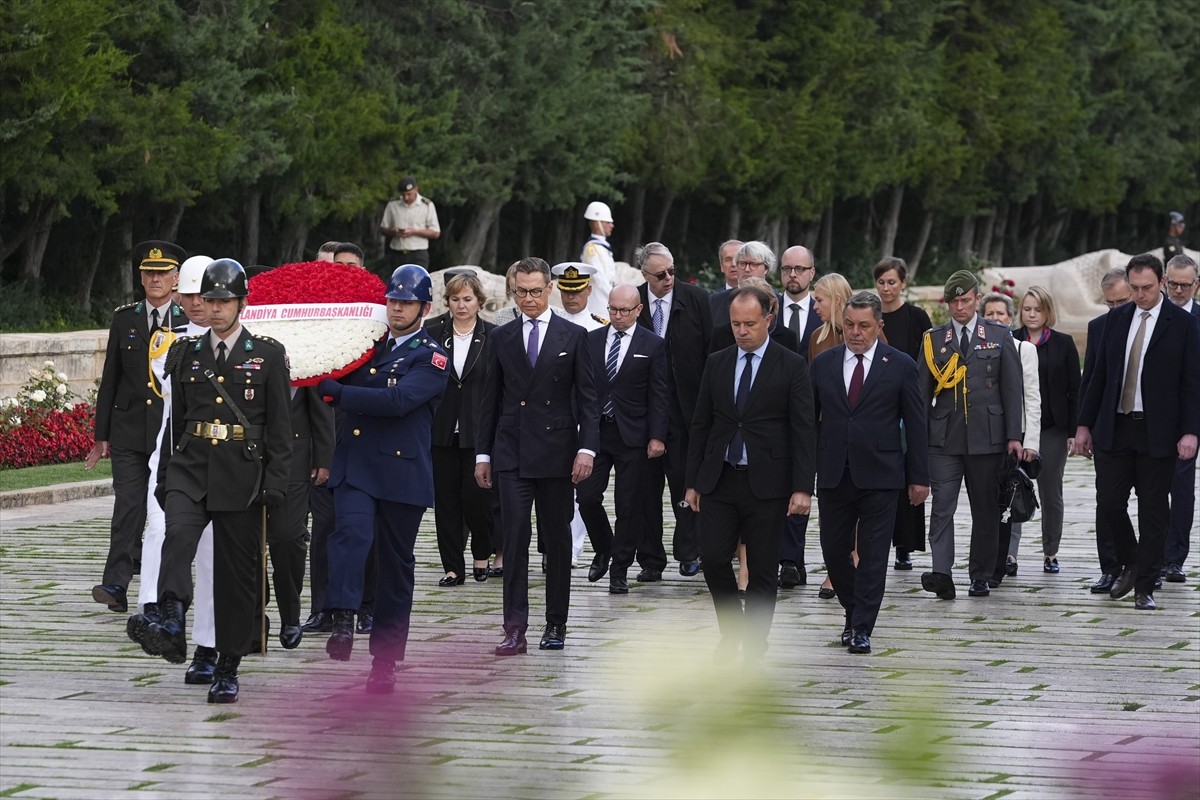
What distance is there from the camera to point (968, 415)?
11.4 meters

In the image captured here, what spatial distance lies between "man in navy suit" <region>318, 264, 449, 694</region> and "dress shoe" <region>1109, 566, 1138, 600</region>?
4713mm

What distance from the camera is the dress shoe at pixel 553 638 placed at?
949 cm

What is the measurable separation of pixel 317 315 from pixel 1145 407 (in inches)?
206

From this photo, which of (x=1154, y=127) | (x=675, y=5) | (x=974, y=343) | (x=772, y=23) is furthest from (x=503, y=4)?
(x=1154, y=127)

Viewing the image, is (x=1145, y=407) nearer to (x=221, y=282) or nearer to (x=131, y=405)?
(x=131, y=405)

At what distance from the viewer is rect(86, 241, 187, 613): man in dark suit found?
10328 mm

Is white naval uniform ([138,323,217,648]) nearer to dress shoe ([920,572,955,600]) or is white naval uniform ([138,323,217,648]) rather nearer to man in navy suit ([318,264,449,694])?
man in navy suit ([318,264,449,694])

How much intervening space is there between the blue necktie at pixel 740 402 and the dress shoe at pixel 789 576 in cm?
280

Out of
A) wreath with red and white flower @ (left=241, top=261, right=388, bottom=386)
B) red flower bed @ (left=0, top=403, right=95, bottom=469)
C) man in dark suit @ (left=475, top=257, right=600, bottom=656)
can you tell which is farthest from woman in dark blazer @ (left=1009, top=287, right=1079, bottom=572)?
red flower bed @ (left=0, top=403, right=95, bottom=469)

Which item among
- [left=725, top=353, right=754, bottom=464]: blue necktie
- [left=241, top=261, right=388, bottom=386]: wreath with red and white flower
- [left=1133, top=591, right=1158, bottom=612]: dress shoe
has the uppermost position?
[left=241, top=261, right=388, bottom=386]: wreath with red and white flower

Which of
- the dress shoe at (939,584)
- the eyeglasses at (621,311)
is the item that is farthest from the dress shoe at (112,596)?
the dress shoe at (939,584)

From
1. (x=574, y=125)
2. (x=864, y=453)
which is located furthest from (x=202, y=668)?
(x=574, y=125)

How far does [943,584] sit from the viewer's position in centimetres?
1146

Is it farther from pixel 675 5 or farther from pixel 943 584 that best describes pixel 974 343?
pixel 675 5
